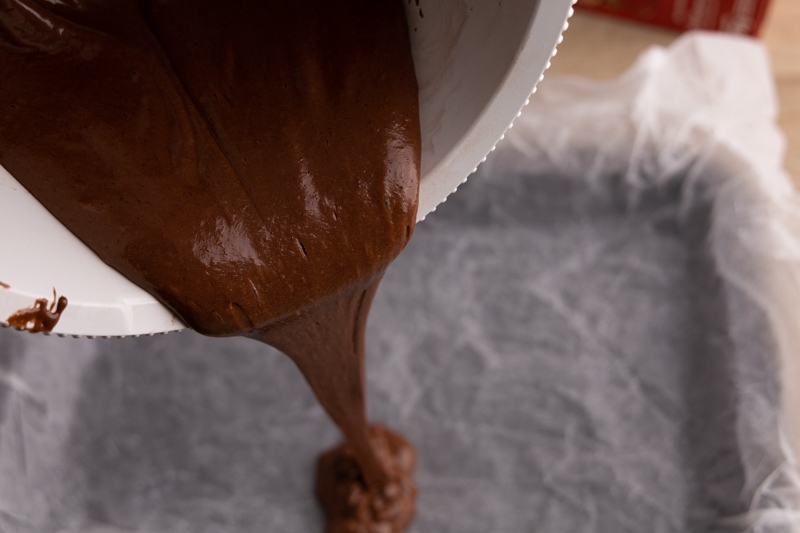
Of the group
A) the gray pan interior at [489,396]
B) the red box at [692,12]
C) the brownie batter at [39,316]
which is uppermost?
the brownie batter at [39,316]

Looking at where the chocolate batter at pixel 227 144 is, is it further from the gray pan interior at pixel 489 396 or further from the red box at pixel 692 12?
the red box at pixel 692 12

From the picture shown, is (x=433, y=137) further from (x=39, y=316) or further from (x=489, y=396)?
(x=489, y=396)

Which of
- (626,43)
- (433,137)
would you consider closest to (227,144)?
(433,137)

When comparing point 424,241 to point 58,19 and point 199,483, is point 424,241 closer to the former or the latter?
point 199,483

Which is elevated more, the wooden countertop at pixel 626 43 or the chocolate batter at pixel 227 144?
the chocolate batter at pixel 227 144

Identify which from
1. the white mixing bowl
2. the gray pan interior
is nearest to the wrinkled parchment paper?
the gray pan interior

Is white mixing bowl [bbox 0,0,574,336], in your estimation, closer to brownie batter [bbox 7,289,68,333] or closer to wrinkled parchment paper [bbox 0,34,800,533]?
brownie batter [bbox 7,289,68,333]

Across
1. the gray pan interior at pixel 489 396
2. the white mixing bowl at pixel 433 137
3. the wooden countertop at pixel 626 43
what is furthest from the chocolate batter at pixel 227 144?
the wooden countertop at pixel 626 43
